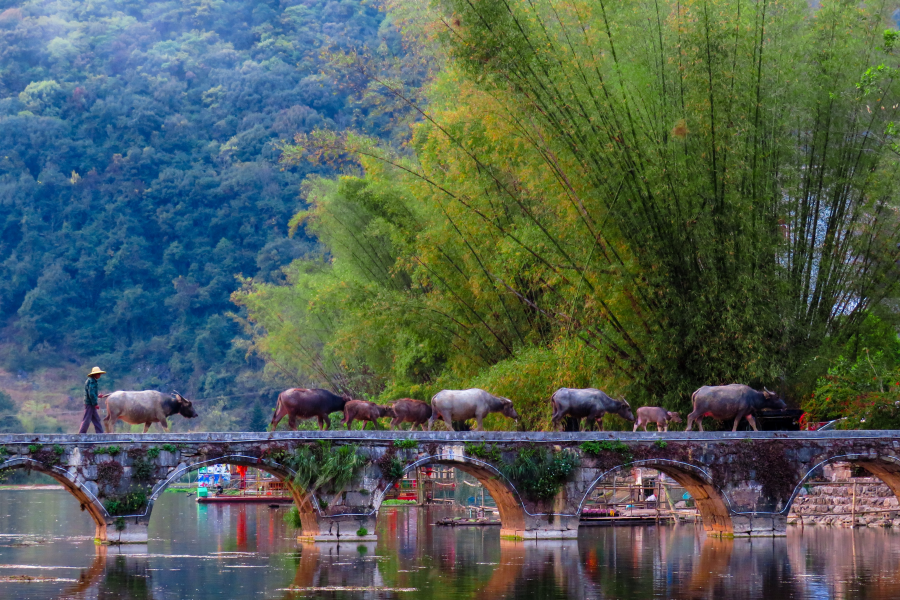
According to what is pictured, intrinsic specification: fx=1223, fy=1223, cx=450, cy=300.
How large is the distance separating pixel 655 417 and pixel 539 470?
2859 mm

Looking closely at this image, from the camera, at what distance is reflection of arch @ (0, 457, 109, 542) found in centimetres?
2103

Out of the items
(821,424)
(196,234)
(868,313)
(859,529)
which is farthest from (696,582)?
(196,234)

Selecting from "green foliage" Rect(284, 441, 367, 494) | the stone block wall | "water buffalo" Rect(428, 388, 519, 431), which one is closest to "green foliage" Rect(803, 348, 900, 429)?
the stone block wall

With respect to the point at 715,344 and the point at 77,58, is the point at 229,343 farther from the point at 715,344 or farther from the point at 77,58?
the point at 715,344

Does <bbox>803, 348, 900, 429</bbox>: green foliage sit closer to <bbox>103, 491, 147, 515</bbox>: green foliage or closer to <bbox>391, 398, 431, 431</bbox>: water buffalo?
<bbox>391, 398, 431, 431</bbox>: water buffalo

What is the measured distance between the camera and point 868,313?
26938 millimetres

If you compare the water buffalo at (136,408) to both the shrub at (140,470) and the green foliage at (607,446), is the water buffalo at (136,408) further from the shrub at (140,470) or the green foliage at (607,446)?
the green foliage at (607,446)

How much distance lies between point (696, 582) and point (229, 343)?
237 ft

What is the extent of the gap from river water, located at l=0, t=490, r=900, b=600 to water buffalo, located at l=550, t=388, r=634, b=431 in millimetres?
2566

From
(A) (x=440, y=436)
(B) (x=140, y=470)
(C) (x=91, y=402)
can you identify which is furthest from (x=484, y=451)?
(C) (x=91, y=402)

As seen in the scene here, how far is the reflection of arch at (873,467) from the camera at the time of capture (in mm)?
24516

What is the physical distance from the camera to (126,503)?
2198cm

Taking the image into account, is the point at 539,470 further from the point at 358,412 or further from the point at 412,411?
the point at 358,412

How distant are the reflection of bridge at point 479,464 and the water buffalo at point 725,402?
0.48 metres
